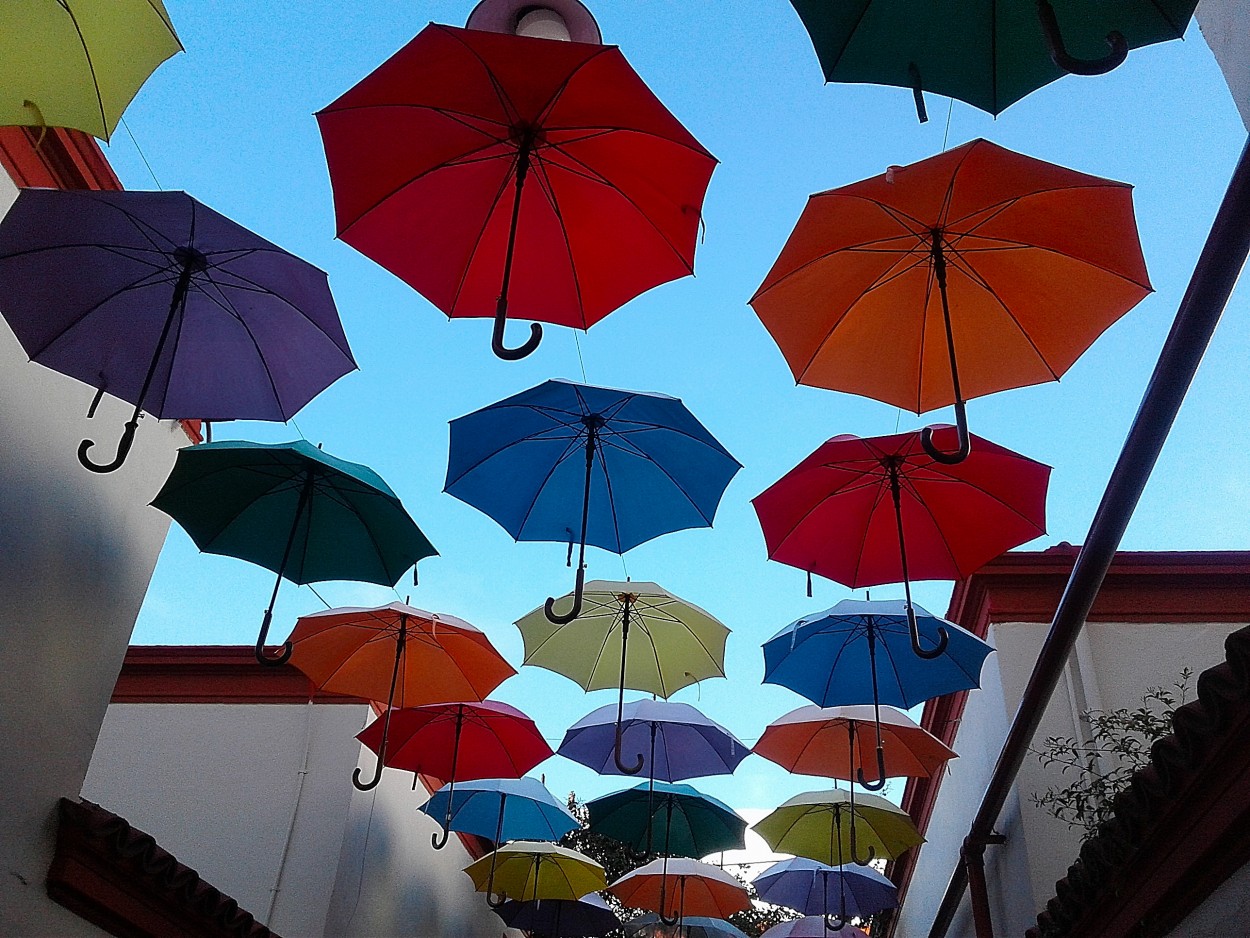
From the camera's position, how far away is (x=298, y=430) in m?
6.48

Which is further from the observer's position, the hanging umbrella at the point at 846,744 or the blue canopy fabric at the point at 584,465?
the hanging umbrella at the point at 846,744

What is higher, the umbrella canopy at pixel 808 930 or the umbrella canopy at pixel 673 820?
the umbrella canopy at pixel 673 820

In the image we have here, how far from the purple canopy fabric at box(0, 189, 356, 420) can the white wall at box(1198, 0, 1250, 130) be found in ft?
11.8

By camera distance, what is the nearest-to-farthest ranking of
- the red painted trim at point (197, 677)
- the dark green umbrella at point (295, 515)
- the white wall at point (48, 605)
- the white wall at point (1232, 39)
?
1. the white wall at point (1232, 39)
2. the white wall at point (48, 605)
3. the dark green umbrella at point (295, 515)
4. the red painted trim at point (197, 677)

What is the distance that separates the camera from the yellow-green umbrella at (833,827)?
8.83 metres

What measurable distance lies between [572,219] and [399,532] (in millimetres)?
2376

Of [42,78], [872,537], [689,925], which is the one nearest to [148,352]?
[42,78]

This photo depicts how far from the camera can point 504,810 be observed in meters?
9.49

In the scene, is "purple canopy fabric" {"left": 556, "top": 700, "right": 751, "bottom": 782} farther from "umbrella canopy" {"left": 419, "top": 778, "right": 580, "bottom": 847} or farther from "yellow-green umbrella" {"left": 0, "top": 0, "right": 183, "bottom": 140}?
"yellow-green umbrella" {"left": 0, "top": 0, "right": 183, "bottom": 140}

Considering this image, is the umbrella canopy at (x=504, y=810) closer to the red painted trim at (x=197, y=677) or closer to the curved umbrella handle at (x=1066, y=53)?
the red painted trim at (x=197, y=677)

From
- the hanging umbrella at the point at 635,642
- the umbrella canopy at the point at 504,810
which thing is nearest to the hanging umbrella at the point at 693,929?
the umbrella canopy at the point at 504,810

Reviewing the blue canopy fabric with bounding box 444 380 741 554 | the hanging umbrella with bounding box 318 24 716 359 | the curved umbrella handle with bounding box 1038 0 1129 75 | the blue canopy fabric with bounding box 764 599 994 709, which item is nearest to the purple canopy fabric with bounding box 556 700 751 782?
the blue canopy fabric with bounding box 764 599 994 709

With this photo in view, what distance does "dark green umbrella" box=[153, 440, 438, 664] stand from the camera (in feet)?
19.0

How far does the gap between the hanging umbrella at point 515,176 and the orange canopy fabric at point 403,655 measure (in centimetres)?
314
